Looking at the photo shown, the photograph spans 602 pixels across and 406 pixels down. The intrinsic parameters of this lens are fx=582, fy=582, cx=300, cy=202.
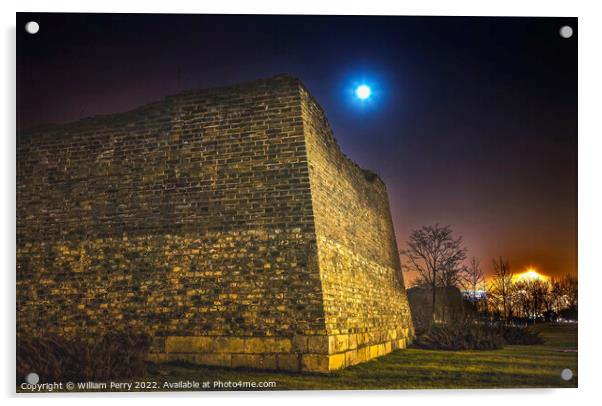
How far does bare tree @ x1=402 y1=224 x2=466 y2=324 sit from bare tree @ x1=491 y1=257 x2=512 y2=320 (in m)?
0.72

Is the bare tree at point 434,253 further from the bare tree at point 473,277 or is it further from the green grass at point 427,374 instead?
the green grass at point 427,374

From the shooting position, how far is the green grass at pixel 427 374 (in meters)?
8.46

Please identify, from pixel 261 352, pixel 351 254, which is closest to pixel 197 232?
pixel 261 352

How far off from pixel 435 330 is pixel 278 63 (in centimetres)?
839

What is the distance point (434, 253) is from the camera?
12648 mm

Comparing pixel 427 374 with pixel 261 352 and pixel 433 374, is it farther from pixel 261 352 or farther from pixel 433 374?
pixel 261 352

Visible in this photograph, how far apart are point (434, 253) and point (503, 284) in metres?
1.55

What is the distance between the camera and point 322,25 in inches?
352

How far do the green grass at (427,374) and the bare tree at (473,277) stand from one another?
1.83 metres

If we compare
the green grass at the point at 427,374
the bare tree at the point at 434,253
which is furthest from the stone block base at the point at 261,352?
the bare tree at the point at 434,253

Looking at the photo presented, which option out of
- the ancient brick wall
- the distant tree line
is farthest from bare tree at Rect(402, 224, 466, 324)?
the ancient brick wall

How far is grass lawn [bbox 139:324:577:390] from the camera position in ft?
27.8
